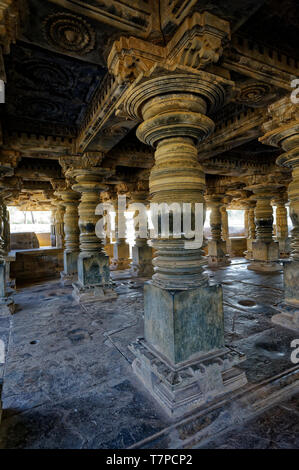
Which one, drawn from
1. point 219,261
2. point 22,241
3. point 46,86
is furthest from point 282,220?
point 22,241

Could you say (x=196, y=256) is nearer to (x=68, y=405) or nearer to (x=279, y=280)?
(x=68, y=405)

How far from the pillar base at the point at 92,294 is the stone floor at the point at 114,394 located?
3.42ft

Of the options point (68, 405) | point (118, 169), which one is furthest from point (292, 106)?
point (118, 169)

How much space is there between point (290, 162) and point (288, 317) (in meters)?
2.44

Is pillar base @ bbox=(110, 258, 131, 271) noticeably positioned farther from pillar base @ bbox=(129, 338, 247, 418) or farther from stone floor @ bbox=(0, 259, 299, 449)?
pillar base @ bbox=(129, 338, 247, 418)

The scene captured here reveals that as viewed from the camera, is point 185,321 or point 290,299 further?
point 290,299

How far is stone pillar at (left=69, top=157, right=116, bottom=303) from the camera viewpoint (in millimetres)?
5527

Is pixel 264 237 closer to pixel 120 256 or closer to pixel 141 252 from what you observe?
pixel 141 252

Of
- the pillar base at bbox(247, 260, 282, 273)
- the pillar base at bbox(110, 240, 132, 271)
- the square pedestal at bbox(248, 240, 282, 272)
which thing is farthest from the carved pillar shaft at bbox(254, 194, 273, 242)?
the pillar base at bbox(110, 240, 132, 271)

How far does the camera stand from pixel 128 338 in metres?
3.43

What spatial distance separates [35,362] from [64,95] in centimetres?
386

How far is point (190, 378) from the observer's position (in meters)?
2.05

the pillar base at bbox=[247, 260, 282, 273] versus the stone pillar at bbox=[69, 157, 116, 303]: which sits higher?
the stone pillar at bbox=[69, 157, 116, 303]

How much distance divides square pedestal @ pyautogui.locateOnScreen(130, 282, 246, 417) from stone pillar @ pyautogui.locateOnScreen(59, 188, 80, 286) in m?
5.66
